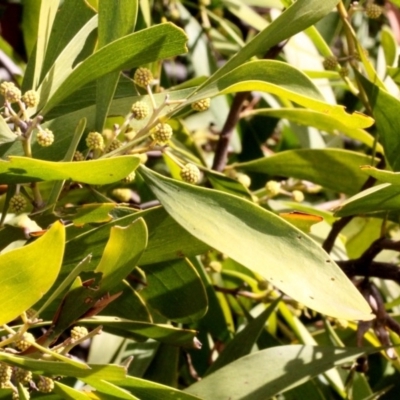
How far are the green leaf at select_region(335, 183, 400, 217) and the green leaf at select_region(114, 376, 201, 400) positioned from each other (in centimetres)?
26

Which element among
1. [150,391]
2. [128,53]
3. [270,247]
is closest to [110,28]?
[128,53]

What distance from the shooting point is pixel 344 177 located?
1152 mm

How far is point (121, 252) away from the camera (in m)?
0.73

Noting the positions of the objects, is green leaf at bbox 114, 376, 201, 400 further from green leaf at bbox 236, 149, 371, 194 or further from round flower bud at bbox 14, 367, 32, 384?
green leaf at bbox 236, 149, 371, 194

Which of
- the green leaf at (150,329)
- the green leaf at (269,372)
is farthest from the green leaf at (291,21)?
the green leaf at (269,372)

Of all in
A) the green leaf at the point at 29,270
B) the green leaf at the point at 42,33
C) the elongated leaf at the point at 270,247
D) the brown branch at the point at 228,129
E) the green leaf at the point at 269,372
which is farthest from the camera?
the brown branch at the point at 228,129

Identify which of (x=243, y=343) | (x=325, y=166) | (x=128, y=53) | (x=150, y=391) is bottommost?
(x=243, y=343)

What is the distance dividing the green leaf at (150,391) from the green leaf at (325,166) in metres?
0.48

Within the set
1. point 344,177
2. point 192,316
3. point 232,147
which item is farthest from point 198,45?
point 192,316

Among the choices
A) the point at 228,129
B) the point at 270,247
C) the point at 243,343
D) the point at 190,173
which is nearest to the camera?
the point at 270,247

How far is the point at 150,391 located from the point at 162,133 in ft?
0.90

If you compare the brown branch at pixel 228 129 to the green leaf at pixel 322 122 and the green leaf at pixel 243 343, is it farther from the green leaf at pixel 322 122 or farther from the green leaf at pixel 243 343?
the green leaf at pixel 243 343

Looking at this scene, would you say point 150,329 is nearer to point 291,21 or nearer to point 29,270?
point 29,270

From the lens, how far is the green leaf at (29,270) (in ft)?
2.09
